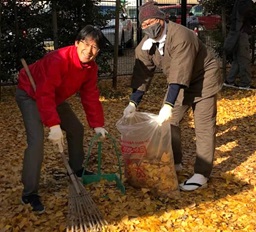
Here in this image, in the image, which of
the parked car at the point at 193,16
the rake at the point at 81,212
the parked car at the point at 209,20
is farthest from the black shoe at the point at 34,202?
the parked car at the point at 193,16

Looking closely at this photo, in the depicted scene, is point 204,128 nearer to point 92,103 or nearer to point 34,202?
point 92,103

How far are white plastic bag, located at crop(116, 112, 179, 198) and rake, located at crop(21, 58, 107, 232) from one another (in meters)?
0.53

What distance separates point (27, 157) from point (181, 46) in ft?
4.58

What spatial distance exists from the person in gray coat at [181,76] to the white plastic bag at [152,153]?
137 mm

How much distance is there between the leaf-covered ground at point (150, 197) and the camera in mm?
3203

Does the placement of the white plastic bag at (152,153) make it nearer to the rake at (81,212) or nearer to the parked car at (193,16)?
the rake at (81,212)

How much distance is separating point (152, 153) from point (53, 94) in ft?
3.17

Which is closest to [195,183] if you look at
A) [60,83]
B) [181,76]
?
[181,76]

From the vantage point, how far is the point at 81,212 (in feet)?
10.2

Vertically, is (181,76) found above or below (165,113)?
above

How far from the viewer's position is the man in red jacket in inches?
121

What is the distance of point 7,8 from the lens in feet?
23.8

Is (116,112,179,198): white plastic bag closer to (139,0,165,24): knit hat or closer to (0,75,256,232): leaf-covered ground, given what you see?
(0,75,256,232): leaf-covered ground

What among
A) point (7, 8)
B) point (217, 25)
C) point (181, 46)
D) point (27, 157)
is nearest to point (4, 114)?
point (7, 8)
